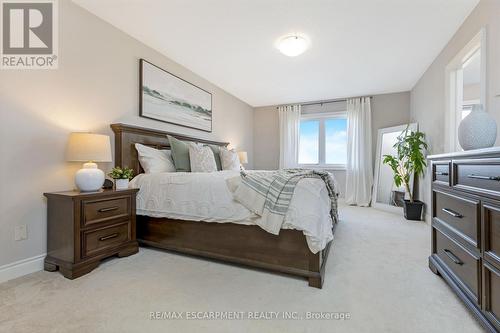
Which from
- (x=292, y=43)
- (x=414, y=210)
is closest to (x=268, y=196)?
(x=292, y=43)

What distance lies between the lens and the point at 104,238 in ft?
6.58

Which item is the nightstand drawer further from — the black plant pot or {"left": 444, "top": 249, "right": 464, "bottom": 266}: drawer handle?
the black plant pot

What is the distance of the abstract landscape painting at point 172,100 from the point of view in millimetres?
3008

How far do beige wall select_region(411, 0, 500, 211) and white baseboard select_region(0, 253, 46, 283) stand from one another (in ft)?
12.9

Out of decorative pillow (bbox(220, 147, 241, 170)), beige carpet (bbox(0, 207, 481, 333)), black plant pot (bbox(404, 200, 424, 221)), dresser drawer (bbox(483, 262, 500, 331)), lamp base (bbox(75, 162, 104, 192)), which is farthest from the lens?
black plant pot (bbox(404, 200, 424, 221))

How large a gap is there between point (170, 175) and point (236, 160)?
5.26 feet

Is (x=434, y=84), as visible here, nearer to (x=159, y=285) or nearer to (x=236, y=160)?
(x=236, y=160)

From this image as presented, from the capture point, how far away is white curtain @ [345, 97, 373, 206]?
4984mm

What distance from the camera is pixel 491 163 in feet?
3.68

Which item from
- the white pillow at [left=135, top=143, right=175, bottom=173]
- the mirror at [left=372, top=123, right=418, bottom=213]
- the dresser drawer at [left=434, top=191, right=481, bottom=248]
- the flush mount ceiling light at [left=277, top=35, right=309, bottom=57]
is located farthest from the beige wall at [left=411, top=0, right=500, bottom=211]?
the white pillow at [left=135, top=143, right=175, bottom=173]

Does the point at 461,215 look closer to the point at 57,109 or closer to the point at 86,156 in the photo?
the point at 86,156

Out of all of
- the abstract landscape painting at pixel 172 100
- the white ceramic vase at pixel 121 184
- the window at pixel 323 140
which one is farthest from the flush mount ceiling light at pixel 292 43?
the window at pixel 323 140

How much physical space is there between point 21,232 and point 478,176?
10.3ft

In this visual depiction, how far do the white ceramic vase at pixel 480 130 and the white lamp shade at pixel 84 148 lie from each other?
2.77m
